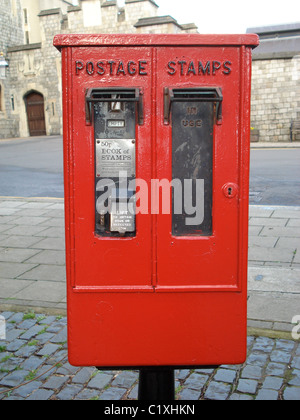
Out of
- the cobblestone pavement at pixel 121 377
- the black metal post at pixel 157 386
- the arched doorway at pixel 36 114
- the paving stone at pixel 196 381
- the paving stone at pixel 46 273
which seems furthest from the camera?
the arched doorway at pixel 36 114

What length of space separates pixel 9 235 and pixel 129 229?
16.5 ft

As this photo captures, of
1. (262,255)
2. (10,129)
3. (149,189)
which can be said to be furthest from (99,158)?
(10,129)

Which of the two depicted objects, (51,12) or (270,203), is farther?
(51,12)

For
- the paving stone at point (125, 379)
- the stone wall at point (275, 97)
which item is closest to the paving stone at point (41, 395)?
the paving stone at point (125, 379)

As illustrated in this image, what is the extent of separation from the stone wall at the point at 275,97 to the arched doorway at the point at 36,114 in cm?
1467

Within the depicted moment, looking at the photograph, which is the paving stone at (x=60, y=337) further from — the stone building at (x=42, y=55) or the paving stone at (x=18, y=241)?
the stone building at (x=42, y=55)

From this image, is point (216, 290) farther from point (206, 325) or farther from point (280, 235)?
point (280, 235)

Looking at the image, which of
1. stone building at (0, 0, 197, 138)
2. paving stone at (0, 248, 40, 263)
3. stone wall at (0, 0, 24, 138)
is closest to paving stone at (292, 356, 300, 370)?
paving stone at (0, 248, 40, 263)

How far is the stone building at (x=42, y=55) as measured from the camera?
28328mm

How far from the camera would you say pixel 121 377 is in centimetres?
307

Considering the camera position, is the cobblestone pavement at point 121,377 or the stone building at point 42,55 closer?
the cobblestone pavement at point 121,377

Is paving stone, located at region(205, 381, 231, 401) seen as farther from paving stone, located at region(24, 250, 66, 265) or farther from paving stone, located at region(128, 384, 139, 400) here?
paving stone, located at region(24, 250, 66, 265)

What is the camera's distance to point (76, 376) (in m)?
3.08

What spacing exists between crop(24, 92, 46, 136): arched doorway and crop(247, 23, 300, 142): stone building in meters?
14.7
